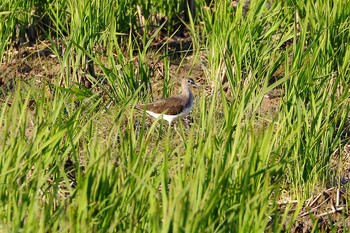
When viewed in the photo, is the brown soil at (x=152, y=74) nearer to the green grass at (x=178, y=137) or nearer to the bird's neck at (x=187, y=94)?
the green grass at (x=178, y=137)

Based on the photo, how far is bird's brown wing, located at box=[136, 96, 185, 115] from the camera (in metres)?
6.07

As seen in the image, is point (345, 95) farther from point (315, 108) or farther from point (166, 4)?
point (166, 4)

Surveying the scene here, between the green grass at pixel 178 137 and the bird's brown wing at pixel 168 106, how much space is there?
15 cm

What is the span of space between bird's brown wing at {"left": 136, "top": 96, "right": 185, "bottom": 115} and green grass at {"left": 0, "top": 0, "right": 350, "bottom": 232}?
153 mm

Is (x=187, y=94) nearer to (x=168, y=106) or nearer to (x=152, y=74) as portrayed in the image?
(x=168, y=106)

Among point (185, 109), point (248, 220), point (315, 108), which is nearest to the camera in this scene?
point (248, 220)

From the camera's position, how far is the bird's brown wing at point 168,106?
6.07 metres

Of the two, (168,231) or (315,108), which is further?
(315,108)

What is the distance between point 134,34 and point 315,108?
9.13 ft

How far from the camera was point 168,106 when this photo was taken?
6.11 meters

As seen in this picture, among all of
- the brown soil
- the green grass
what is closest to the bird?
the green grass

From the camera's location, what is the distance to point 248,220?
12.9 ft

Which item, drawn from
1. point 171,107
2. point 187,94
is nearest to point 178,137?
point 171,107

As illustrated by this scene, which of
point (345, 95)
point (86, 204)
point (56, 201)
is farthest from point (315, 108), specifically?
point (86, 204)
